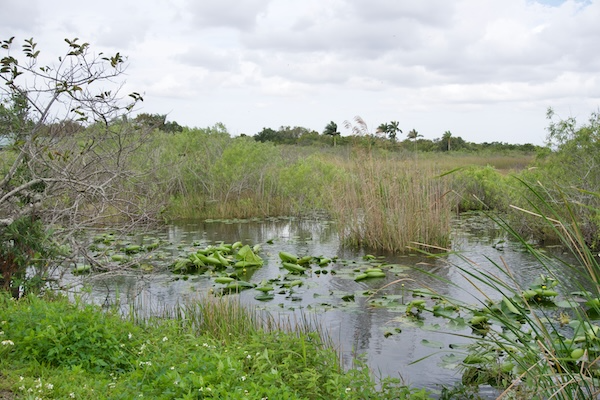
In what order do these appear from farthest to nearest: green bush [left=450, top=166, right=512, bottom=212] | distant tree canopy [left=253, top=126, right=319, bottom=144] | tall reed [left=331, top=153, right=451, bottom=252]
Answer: distant tree canopy [left=253, top=126, right=319, bottom=144], green bush [left=450, top=166, right=512, bottom=212], tall reed [left=331, top=153, right=451, bottom=252]

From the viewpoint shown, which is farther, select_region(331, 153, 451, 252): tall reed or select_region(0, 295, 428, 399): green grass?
select_region(331, 153, 451, 252): tall reed

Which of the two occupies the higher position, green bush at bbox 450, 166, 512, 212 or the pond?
green bush at bbox 450, 166, 512, 212

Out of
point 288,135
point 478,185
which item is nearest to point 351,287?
point 478,185

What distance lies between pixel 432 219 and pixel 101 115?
581 centimetres

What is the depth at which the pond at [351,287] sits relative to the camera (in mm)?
4984

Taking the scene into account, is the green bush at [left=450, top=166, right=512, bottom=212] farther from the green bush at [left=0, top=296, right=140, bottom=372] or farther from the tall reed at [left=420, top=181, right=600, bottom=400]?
the green bush at [left=0, top=296, right=140, bottom=372]

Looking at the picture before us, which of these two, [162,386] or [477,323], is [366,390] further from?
[477,323]

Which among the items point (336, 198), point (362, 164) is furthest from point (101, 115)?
point (336, 198)

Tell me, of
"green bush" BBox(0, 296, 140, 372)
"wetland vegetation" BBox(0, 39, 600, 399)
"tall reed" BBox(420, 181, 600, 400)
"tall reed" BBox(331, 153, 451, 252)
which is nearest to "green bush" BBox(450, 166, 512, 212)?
"wetland vegetation" BBox(0, 39, 600, 399)

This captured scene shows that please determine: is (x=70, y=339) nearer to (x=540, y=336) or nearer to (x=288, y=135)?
(x=540, y=336)

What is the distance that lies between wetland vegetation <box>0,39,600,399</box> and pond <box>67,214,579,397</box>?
117 mm

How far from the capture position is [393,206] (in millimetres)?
9648

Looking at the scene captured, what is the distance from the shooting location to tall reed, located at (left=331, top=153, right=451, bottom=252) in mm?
9531

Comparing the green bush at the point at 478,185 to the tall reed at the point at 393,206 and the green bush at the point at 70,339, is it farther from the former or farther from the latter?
the green bush at the point at 70,339
